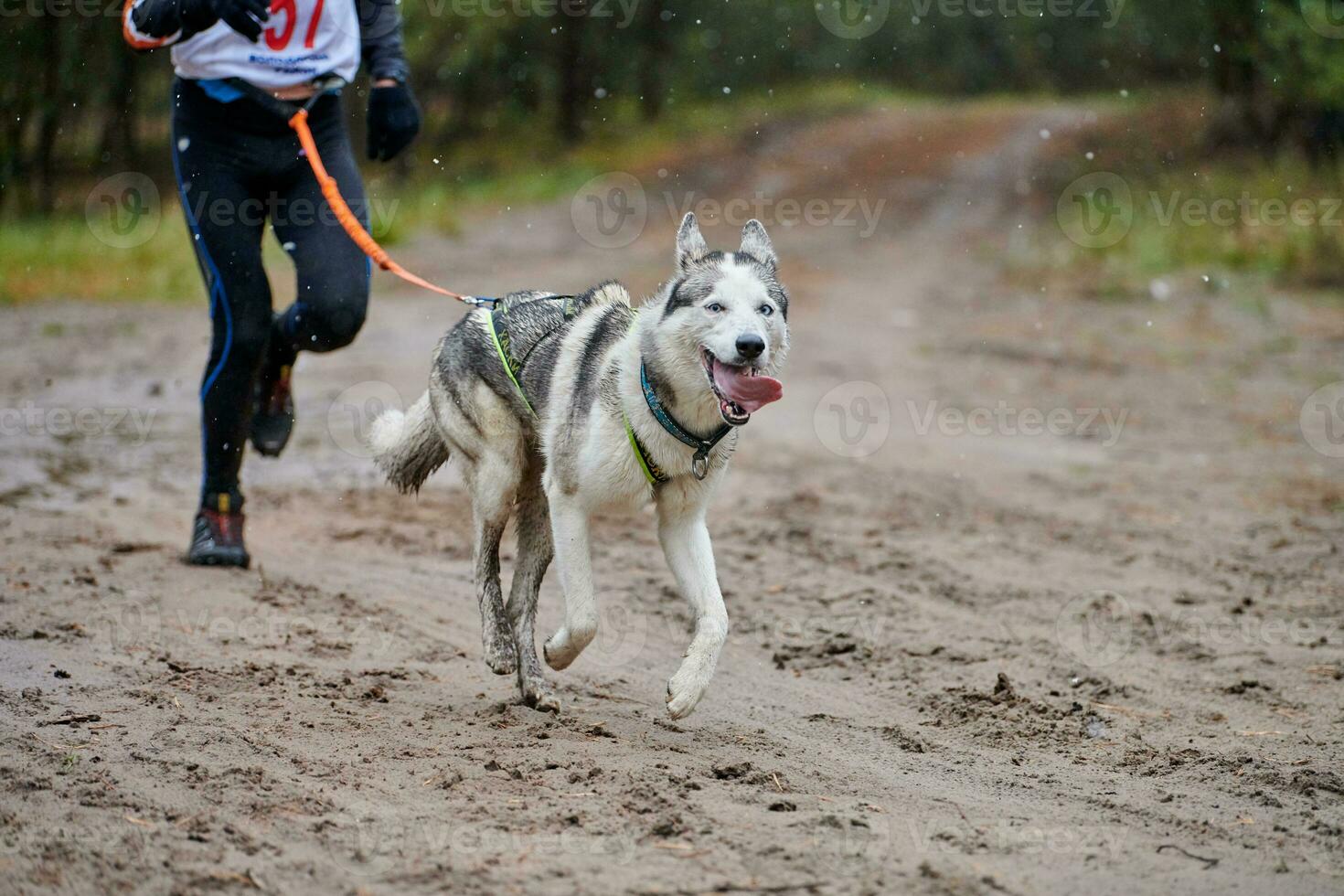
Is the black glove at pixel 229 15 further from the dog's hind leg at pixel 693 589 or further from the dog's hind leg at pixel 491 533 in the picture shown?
the dog's hind leg at pixel 693 589

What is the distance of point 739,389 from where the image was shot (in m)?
3.60

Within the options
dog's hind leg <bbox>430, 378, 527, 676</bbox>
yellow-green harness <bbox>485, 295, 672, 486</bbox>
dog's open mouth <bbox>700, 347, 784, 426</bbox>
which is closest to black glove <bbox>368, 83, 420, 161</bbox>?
yellow-green harness <bbox>485, 295, 672, 486</bbox>

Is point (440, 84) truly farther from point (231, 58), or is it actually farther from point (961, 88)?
point (961, 88)

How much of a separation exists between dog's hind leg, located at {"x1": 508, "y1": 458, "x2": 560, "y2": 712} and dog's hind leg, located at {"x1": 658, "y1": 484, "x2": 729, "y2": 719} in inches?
18.5

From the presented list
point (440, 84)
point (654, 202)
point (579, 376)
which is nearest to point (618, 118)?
point (440, 84)

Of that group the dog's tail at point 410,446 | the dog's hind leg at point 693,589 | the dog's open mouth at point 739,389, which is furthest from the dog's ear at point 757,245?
the dog's tail at point 410,446

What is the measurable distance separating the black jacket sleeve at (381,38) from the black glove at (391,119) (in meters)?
0.07

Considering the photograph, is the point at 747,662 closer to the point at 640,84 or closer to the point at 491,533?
the point at 491,533

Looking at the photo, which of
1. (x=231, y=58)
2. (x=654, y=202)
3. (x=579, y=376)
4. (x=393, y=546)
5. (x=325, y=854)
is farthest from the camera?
(x=654, y=202)

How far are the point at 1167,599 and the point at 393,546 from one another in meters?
3.32

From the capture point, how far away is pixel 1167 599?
5.46m

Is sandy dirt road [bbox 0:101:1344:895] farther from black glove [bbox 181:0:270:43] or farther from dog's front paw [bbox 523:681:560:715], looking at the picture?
black glove [bbox 181:0:270:43]

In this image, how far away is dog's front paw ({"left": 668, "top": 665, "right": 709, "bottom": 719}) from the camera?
3619mm

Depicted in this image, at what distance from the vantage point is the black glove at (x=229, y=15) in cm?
430
